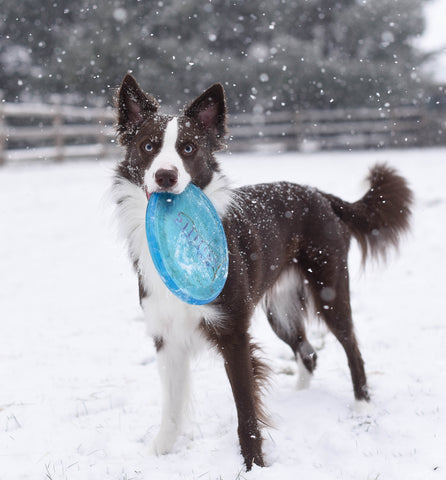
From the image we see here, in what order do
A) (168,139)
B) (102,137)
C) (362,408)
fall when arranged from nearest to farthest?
(168,139) < (362,408) < (102,137)

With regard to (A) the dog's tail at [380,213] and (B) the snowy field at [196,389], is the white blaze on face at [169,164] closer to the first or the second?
(B) the snowy field at [196,389]

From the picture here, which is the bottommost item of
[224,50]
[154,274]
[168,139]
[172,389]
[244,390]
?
[172,389]

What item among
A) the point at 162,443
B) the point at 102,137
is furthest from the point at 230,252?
the point at 102,137

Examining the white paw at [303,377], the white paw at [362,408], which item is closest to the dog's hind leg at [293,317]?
the white paw at [303,377]

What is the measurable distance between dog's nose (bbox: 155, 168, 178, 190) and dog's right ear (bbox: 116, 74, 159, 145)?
55cm

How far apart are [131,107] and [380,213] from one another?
2060 millimetres

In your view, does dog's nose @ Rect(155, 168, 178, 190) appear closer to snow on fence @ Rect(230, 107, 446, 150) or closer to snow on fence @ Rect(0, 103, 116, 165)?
snow on fence @ Rect(0, 103, 116, 165)

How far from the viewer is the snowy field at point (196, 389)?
2906 mm

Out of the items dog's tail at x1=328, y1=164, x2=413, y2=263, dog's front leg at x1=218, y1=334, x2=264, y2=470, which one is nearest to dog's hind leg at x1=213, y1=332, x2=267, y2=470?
dog's front leg at x1=218, y1=334, x2=264, y2=470

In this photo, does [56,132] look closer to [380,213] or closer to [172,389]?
[380,213]

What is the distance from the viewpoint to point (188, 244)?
9.97 feet

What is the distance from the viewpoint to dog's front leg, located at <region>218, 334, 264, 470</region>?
289 cm

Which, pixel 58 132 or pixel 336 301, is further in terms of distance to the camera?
pixel 58 132

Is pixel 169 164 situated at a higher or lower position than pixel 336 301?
higher
